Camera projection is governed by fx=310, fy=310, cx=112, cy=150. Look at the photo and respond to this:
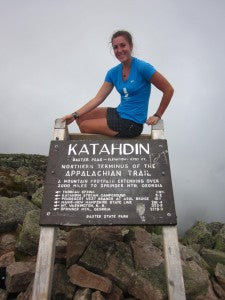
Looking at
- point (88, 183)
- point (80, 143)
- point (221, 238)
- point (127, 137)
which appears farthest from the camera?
point (221, 238)

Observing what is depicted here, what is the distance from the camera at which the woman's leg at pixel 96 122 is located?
18.7 ft

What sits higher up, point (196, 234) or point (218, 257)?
point (196, 234)

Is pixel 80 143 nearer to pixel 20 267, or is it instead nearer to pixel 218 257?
Result: pixel 20 267

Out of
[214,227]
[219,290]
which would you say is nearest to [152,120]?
[219,290]

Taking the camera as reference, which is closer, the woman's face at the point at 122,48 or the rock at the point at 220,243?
the woman's face at the point at 122,48

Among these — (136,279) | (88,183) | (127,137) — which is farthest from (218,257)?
(88,183)

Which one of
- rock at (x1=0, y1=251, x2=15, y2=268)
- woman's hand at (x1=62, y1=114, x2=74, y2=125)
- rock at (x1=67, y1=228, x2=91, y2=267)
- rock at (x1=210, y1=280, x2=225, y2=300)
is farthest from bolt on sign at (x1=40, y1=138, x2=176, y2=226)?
rock at (x1=210, y1=280, x2=225, y2=300)

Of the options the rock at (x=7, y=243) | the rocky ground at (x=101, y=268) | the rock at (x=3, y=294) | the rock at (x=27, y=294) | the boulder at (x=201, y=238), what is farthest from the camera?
the boulder at (x=201, y=238)

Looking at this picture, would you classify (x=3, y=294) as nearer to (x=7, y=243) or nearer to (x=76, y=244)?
(x=76, y=244)

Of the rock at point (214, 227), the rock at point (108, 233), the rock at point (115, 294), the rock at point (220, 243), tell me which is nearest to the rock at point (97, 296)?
the rock at point (115, 294)

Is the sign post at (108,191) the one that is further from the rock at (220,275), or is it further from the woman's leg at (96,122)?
the rock at (220,275)

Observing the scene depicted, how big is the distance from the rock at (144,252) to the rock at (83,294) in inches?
42.5

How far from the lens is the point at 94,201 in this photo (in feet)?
15.0

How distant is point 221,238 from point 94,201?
573 inches
